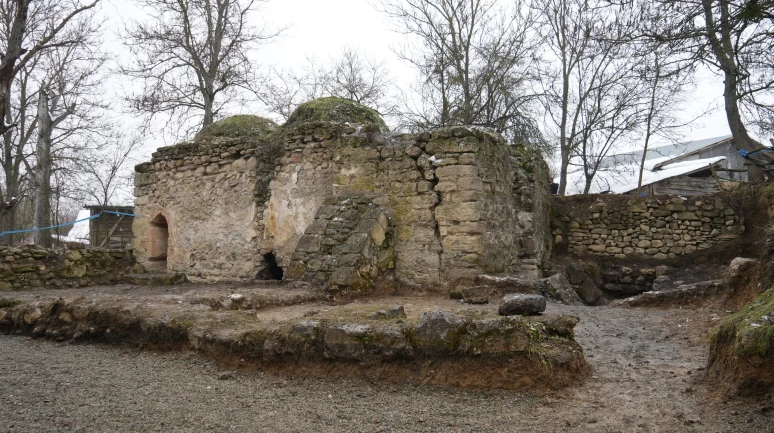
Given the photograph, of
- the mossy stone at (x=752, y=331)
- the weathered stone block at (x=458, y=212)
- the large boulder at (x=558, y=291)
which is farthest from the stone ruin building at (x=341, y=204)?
the mossy stone at (x=752, y=331)

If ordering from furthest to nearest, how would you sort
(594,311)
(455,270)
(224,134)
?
(224,134), (455,270), (594,311)

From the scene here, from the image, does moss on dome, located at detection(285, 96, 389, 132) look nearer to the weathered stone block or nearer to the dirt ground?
the weathered stone block

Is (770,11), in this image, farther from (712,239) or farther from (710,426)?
(712,239)

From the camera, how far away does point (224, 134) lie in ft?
36.0

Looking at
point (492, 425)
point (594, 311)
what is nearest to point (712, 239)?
point (594, 311)

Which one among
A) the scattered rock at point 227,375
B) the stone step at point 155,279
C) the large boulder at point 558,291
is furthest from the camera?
the stone step at point 155,279

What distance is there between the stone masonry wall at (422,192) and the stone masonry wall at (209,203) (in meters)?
0.46

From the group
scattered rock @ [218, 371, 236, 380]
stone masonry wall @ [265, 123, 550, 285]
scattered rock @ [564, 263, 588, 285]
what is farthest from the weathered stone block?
scattered rock @ [218, 371, 236, 380]

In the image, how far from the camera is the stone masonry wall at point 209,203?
9516 millimetres

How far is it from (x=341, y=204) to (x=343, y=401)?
4.92 meters

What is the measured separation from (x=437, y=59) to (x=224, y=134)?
8828mm

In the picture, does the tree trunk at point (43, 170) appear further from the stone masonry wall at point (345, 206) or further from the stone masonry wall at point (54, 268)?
the stone masonry wall at point (54, 268)

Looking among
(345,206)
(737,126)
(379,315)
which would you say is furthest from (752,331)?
(737,126)

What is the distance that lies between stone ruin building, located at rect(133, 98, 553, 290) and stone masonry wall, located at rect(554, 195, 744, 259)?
1.43m
